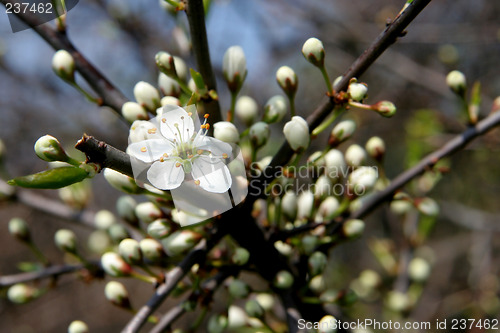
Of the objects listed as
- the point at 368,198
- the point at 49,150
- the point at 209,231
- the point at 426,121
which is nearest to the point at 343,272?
the point at 426,121

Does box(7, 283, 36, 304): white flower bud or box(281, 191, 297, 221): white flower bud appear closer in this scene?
box(281, 191, 297, 221): white flower bud

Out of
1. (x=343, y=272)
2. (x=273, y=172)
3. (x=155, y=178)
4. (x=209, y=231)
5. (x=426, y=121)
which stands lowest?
(x=343, y=272)

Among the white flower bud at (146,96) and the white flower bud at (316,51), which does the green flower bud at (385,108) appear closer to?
the white flower bud at (316,51)

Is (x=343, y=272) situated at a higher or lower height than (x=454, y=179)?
lower

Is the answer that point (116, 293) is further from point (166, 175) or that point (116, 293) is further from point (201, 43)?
point (201, 43)

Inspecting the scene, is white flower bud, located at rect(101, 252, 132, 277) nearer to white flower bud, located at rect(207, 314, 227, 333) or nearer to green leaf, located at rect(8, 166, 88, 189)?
white flower bud, located at rect(207, 314, 227, 333)

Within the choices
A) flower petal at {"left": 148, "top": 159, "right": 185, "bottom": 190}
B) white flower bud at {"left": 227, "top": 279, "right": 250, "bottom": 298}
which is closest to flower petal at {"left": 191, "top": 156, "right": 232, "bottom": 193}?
flower petal at {"left": 148, "top": 159, "right": 185, "bottom": 190}

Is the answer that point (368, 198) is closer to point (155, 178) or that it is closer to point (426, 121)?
point (155, 178)
